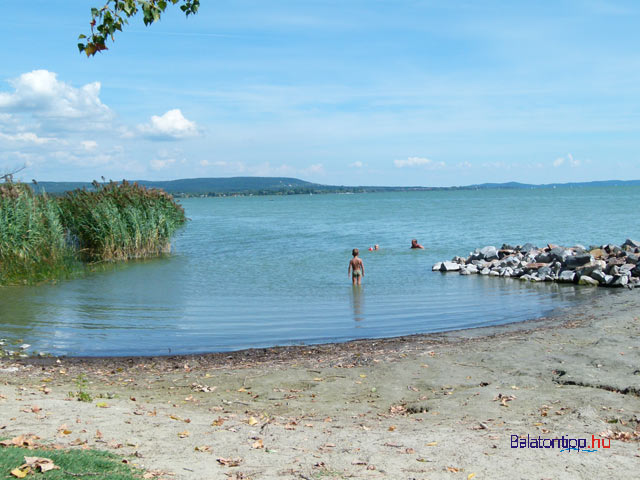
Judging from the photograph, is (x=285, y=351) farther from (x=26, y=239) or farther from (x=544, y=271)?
(x=544, y=271)

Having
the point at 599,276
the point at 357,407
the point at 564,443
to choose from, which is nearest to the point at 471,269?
the point at 599,276

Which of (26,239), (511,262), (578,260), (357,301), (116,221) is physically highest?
(116,221)

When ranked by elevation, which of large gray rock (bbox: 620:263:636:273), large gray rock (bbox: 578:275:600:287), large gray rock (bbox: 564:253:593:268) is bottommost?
large gray rock (bbox: 578:275:600:287)

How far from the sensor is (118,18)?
18.4 feet

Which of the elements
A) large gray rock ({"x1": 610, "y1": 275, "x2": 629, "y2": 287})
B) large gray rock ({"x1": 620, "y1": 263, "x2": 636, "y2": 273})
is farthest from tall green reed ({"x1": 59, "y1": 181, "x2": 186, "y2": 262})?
large gray rock ({"x1": 620, "y1": 263, "x2": 636, "y2": 273})

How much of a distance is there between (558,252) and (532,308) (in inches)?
317

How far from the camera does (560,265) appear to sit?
72.1ft

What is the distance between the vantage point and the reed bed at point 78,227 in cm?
2025

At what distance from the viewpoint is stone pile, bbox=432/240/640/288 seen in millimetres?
20188

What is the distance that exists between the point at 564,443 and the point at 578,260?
1693cm

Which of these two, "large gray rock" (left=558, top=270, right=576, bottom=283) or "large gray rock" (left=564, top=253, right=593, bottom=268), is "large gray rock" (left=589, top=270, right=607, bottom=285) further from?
"large gray rock" (left=564, top=253, right=593, bottom=268)

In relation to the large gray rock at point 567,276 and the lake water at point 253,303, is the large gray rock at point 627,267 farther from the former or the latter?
the lake water at point 253,303

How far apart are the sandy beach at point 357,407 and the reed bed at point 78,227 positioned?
10.4 m

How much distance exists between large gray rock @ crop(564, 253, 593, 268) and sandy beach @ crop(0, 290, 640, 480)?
980 centimetres
